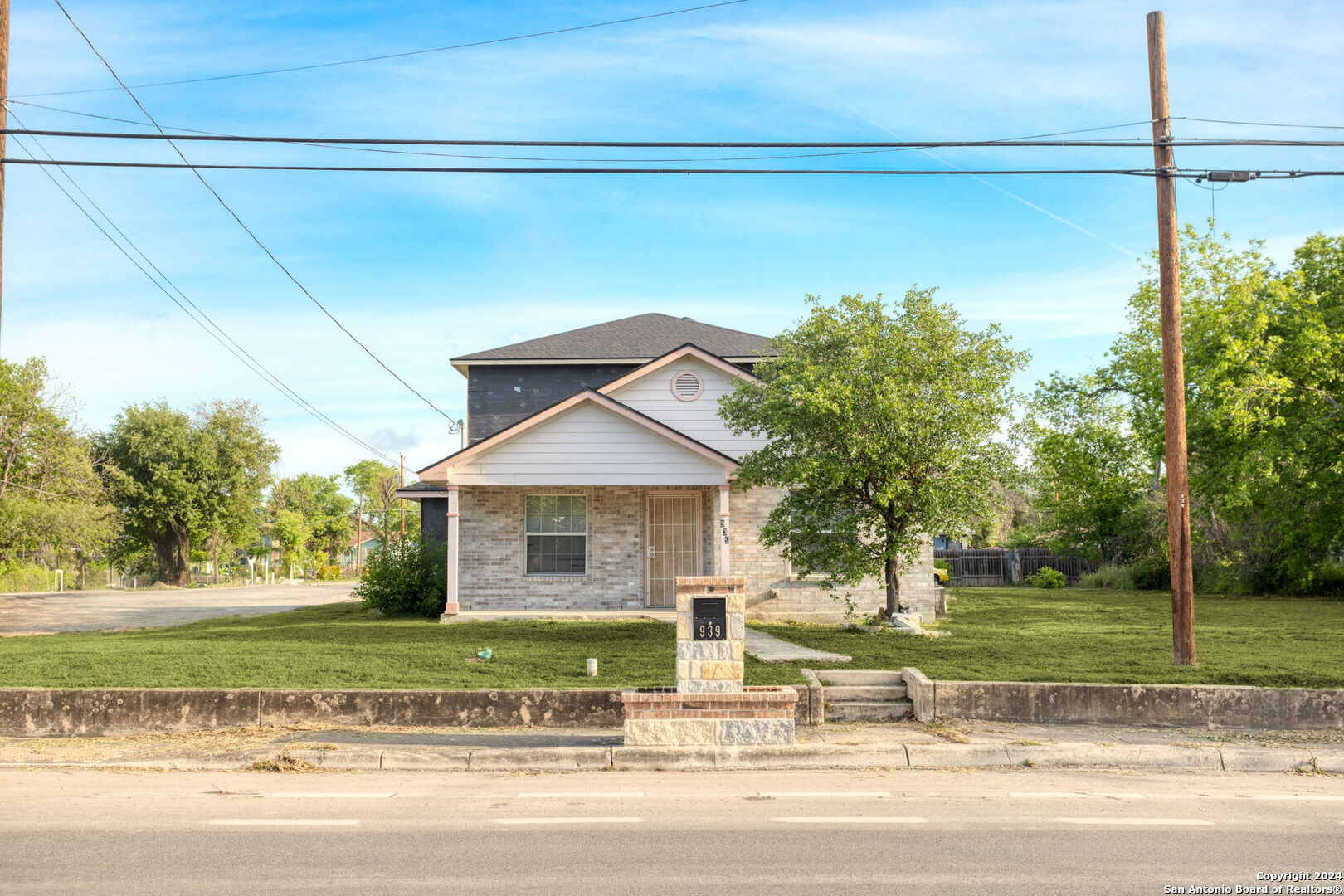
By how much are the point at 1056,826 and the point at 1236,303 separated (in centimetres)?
2283

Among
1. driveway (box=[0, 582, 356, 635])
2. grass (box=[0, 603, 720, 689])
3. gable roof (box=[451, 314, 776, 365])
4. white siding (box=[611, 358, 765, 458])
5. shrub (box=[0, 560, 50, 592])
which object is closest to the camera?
grass (box=[0, 603, 720, 689])

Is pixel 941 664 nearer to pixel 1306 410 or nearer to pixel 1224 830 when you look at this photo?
pixel 1224 830

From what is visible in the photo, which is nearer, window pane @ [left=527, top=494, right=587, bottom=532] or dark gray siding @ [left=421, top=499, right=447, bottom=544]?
window pane @ [left=527, top=494, right=587, bottom=532]

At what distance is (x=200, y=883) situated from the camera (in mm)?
5828

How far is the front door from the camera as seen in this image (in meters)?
21.5

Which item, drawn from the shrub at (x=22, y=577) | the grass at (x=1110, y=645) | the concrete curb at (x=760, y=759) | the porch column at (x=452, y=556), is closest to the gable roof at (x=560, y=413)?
the porch column at (x=452, y=556)

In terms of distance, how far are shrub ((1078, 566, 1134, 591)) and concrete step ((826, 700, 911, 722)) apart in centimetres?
2822

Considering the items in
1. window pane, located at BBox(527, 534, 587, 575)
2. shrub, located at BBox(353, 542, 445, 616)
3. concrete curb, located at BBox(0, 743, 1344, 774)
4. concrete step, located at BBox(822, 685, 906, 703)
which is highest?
window pane, located at BBox(527, 534, 587, 575)

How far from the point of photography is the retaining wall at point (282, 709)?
11.0m

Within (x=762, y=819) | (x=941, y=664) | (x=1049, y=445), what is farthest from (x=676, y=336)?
(x=762, y=819)

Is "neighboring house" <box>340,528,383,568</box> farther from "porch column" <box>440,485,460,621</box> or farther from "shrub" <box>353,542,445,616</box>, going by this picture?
"porch column" <box>440,485,460,621</box>

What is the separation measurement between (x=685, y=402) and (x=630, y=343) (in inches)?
158

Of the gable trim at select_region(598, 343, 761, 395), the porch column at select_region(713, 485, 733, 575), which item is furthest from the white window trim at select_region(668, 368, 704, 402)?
the porch column at select_region(713, 485, 733, 575)

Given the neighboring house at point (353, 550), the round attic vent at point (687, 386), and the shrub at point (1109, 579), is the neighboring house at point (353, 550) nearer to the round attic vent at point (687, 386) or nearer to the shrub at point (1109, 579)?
the shrub at point (1109, 579)
